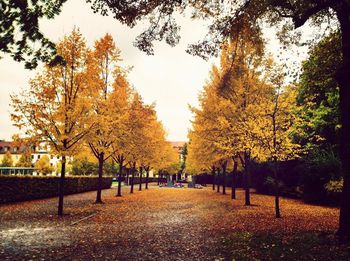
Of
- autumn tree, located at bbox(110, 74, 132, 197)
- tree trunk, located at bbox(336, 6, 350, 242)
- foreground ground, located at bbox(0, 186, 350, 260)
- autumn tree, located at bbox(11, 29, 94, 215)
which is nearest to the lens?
foreground ground, located at bbox(0, 186, 350, 260)

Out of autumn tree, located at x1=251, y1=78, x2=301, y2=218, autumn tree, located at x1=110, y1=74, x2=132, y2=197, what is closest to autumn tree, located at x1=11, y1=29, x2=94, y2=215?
autumn tree, located at x1=110, y1=74, x2=132, y2=197

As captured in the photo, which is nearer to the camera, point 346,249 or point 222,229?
point 346,249

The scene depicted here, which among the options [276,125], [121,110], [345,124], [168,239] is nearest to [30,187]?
[121,110]

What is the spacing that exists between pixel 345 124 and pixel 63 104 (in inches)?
480

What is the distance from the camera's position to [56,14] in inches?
252

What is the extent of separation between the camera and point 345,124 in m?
8.66

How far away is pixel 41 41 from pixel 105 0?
8.84 ft

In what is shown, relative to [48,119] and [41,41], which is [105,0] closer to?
[41,41]

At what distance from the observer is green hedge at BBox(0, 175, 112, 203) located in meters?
19.6

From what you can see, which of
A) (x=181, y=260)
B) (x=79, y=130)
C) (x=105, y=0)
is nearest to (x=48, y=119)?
(x=79, y=130)

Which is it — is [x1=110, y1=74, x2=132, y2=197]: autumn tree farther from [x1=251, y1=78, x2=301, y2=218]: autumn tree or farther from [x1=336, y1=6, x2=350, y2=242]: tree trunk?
[x1=336, y1=6, x2=350, y2=242]: tree trunk

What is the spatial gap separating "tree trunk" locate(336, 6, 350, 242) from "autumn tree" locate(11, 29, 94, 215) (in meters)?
11.2

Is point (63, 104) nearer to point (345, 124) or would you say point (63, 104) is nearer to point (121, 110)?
point (121, 110)

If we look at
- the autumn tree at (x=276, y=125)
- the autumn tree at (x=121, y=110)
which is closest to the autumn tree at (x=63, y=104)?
the autumn tree at (x=121, y=110)
